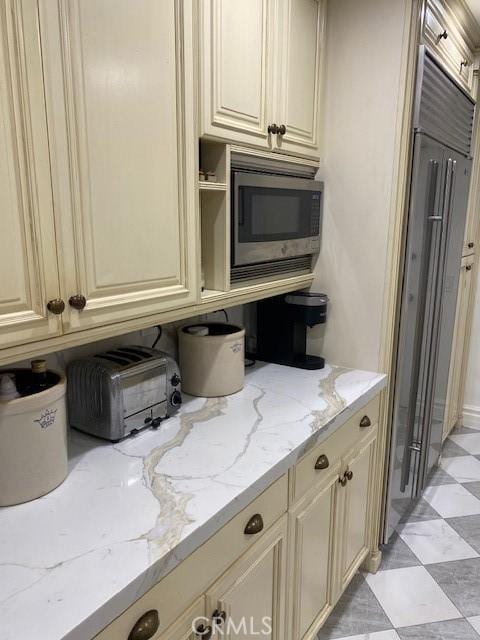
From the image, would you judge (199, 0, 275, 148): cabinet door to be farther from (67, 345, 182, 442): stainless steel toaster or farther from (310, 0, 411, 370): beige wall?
(67, 345, 182, 442): stainless steel toaster

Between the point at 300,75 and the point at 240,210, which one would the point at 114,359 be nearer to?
the point at 240,210

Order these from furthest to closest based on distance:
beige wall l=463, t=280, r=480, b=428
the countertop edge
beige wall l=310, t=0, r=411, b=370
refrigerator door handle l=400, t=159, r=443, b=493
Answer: beige wall l=463, t=280, r=480, b=428
refrigerator door handle l=400, t=159, r=443, b=493
beige wall l=310, t=0, r=411, b=370
the countertop edge

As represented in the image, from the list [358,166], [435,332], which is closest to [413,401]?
[435,332]

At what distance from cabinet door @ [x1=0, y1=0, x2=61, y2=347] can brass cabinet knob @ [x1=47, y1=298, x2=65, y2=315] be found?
0.01 m

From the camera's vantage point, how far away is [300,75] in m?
1.65

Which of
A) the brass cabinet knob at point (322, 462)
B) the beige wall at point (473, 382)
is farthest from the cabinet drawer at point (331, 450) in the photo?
the beige wall at point (473, 382)

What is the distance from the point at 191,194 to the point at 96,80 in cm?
37

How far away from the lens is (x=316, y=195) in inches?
72.5

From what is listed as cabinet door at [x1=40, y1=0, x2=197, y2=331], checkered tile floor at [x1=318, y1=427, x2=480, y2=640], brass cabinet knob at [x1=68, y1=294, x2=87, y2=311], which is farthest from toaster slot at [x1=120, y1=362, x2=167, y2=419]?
checkered tile floor at [x1=318, y1=427, x2=480, y2=640]

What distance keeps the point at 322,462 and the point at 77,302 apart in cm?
89

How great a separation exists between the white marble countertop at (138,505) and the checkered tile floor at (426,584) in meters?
0.87

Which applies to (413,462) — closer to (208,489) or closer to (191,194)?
(208,489)

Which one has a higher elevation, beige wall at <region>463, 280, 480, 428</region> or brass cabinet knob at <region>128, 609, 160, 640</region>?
brass cabinet knob at <region>128, 609, 160, 640</region>

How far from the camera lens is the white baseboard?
3479 millimetres
